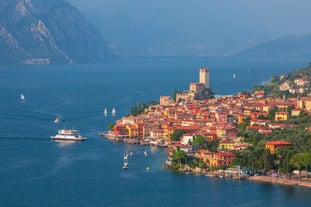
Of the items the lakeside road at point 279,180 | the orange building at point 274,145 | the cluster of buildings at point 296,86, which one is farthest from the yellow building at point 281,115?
the cluster of buildings at point 296,86

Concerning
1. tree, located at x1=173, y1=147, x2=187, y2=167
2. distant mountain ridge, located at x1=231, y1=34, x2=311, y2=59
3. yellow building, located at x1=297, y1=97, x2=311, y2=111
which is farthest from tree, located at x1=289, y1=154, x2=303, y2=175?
distant mountain ridge, located at x1=231, y1=34, x2=311, y2=59

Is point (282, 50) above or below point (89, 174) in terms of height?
above

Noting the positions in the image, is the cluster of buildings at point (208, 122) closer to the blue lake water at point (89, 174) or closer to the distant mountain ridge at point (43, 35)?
the blue lake water at point (89, 174)

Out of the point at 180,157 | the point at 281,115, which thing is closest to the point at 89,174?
the point at 180,157

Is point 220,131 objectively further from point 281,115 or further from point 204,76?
point 204,76

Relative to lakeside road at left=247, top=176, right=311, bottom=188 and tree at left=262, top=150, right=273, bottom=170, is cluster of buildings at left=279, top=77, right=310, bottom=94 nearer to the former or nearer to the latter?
tree at left=262, top=150, right=273, bottom=170

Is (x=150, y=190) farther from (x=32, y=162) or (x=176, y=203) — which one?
(x=32, y=162)
